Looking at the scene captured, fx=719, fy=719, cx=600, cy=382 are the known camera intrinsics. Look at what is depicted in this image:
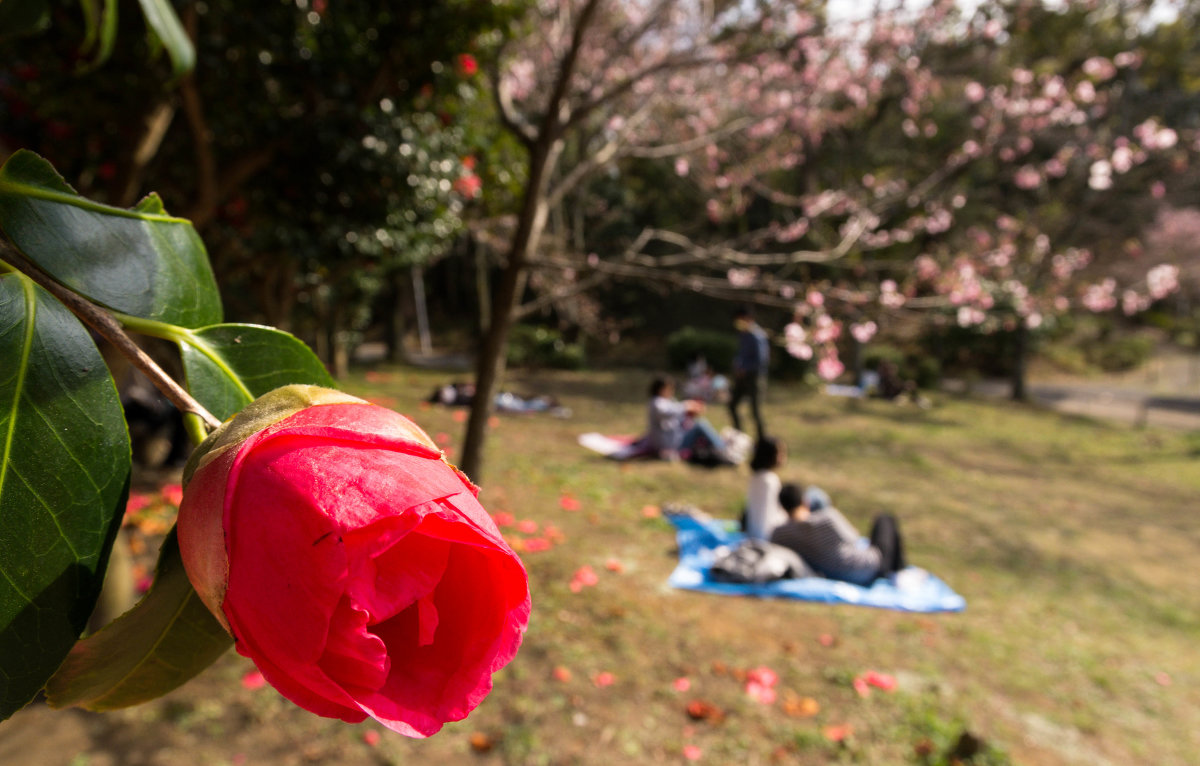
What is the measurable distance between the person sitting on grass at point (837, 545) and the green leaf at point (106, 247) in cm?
475

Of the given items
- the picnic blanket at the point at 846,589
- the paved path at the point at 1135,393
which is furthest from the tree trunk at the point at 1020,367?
the picnic blanket at the point at 846,589

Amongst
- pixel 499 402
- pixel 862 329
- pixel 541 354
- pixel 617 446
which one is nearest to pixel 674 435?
pixel 617 446

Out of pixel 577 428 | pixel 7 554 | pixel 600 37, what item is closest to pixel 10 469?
pixel 7 554

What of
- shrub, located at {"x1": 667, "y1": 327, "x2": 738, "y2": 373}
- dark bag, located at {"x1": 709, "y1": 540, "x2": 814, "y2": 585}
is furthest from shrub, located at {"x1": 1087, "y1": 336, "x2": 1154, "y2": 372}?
dark bag, located at {"x1": 709, "y1": 540, "x2": 814, "y2": 585}

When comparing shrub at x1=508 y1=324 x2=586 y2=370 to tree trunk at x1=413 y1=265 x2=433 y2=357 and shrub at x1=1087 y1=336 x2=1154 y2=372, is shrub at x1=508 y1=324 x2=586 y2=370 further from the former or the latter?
shrub at x1=1087 y1=336 x2=1154 y2=372

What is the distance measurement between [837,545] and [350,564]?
15.8 ft

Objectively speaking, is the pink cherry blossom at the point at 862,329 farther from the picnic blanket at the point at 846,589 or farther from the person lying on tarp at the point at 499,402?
the person lying on tarp at the point at 499,402

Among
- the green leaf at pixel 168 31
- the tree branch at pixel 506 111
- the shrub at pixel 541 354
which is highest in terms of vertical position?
the tree branch at pixel 506 111

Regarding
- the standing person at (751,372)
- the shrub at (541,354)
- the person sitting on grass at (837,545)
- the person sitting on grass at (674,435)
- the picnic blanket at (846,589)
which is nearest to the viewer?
the picnic blanket at (846,589)

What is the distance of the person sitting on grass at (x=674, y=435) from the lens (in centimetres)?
754

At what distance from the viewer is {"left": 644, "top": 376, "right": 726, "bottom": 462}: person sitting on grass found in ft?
24.7

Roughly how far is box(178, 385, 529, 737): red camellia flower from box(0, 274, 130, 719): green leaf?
0.05 m

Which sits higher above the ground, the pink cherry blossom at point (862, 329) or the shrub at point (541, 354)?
the pink cherry blossom at point (862, 329)

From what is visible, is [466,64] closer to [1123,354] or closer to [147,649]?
[147,649]
